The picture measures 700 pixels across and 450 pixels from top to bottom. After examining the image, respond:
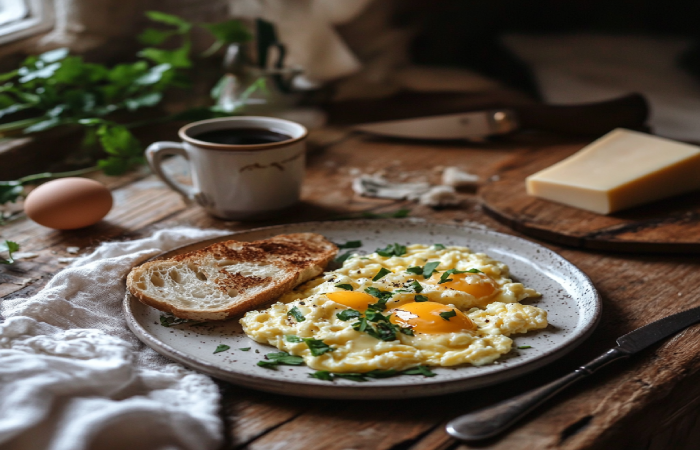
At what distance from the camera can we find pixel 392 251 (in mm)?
1859

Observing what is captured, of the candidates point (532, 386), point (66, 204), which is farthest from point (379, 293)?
point (66, 204)

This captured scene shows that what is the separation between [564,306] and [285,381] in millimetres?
791

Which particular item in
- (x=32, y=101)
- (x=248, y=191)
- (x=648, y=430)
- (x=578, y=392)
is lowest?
(x=648, y=430)

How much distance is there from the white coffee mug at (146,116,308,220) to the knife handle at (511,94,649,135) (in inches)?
59.0

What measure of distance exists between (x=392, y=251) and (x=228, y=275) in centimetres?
48

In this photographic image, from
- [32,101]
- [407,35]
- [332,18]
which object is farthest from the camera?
[407,35]

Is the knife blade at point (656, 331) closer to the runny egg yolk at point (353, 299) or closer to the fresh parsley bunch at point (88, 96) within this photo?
the runny egg yolk at point (353, 299)

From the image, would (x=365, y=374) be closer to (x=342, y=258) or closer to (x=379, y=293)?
(x=379, y=293)

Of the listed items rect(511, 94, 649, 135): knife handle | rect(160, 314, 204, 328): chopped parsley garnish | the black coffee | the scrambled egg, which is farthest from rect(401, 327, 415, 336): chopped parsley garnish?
rect(511, 94, 649, 135): knife handle

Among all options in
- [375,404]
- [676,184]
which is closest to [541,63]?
[676,184]

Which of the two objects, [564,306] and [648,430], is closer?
[648,430]

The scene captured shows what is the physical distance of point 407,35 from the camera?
399 centimetres

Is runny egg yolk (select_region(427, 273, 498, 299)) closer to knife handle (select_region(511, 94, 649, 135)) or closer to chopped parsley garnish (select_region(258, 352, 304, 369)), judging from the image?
chopped parsley garnish (select_region(258, 352, 304, 369))

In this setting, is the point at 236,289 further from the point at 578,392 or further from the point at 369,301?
the point at 578,392
